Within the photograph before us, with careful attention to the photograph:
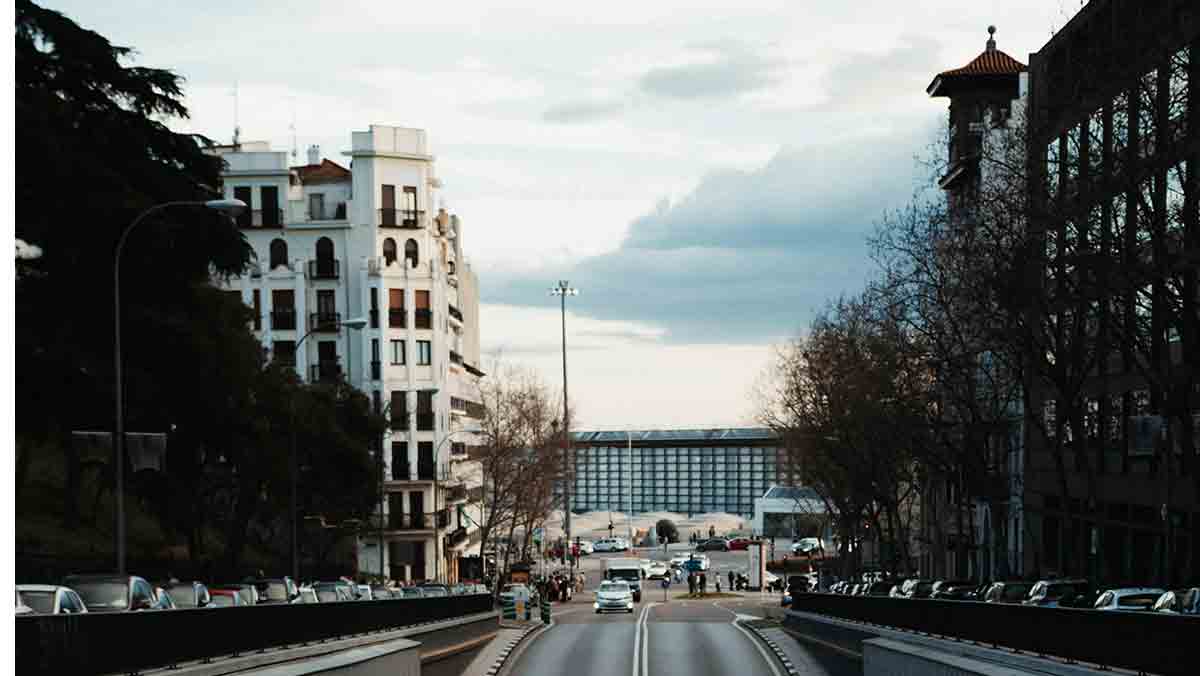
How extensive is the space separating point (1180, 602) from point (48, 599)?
2019 centimetres

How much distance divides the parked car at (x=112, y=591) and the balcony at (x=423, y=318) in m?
96.4

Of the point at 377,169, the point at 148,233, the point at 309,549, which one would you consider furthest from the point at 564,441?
the point at 148,233

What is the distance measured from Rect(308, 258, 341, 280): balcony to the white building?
0.22 feet

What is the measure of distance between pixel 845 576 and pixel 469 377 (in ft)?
184

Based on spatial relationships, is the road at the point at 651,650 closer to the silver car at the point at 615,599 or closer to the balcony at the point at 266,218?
the silver car at the point at 615,599

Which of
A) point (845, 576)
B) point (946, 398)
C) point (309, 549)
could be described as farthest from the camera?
point (845, 576)

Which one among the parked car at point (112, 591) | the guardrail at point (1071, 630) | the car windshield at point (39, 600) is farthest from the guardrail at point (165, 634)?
the guardrail at point (1071, 630)

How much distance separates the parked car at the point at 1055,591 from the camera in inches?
1884

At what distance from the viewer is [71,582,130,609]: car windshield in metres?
33.1

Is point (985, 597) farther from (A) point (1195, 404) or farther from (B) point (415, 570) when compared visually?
(B) point (415, 570)

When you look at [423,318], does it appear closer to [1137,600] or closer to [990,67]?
[990,67]

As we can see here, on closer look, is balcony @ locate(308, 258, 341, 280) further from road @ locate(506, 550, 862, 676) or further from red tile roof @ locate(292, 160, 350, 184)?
road @ locate(506, 550, 862, 676)

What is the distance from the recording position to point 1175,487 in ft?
222

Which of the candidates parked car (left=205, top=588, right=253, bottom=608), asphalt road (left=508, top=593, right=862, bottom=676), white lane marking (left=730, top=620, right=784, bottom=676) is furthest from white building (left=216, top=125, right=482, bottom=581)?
parked car (left=205, top=588, right=253, bottom=608)
